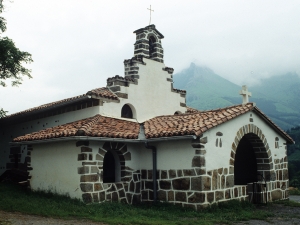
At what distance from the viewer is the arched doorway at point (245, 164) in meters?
14.4

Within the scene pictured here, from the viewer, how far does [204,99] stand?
342ft

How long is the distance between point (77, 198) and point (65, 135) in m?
1.96

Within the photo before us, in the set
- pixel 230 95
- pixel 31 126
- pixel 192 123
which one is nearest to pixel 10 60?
pixel 31 126

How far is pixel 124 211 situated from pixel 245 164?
6591 mm

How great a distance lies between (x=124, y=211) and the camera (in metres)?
10.2

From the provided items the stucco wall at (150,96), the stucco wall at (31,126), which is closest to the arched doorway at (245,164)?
the stucco wall at (150,96)

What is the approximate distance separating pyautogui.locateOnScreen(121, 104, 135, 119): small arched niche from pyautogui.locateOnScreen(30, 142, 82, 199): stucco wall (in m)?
3.27

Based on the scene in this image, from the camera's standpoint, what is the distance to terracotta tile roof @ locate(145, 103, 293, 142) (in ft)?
36.2

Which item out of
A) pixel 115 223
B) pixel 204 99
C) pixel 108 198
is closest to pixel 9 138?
pixel 108 198

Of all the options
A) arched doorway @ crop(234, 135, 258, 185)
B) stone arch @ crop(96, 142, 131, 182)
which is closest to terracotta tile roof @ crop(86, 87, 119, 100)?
stone arch @ crop(96, 142, 131, 182)

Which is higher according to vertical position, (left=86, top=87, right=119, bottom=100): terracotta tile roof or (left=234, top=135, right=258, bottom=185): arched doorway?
(left=86, top=87, right=119, bottom=100): terracotta tile roof

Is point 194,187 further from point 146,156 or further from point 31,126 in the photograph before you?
point 31,126

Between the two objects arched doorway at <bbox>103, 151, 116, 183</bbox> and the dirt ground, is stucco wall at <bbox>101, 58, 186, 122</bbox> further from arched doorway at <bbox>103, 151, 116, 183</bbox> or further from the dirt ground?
the dirt ground

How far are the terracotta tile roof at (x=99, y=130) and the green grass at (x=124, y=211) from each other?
1.98 metres
